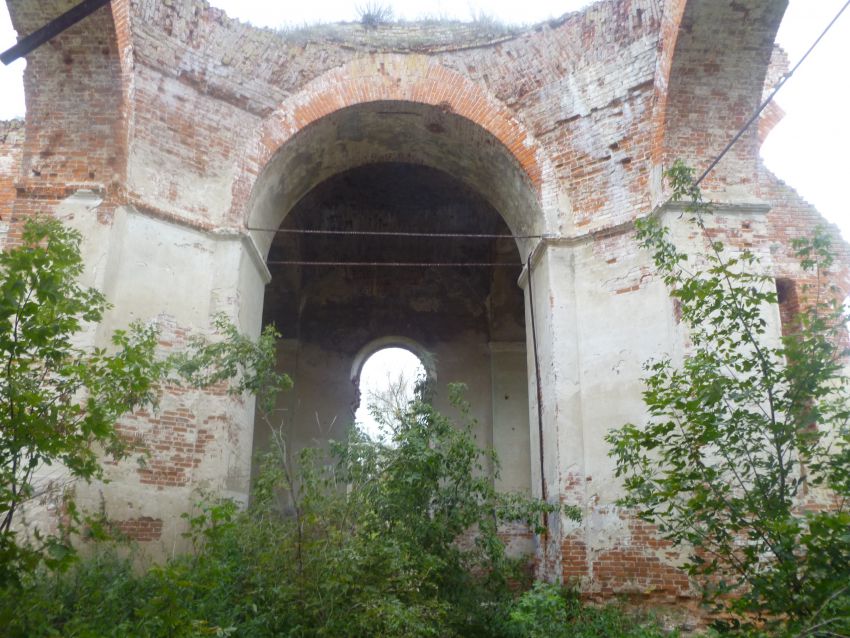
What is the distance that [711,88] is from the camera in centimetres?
865

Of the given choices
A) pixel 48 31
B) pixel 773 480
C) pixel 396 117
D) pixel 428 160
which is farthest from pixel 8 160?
pixel 773 480

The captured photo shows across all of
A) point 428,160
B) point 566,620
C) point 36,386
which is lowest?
point 566,620

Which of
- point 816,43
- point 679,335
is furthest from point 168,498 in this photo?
point 816,43

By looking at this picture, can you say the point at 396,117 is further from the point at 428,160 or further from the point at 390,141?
the point at 428,160

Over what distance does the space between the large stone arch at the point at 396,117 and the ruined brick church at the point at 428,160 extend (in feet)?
0.10

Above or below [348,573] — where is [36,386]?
above

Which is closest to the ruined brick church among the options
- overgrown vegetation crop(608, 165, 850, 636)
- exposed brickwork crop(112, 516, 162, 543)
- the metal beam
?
exposed brickwork crop(112, 516, 162, 543)

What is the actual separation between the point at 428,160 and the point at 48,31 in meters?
5.45

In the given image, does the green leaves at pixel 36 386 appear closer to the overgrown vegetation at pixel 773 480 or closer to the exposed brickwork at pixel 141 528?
the exposed brickwork at pixel 141 528

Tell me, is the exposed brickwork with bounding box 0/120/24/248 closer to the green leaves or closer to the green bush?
the green bush

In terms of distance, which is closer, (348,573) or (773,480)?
(773,480)

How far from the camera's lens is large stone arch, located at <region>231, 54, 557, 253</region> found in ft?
30.9

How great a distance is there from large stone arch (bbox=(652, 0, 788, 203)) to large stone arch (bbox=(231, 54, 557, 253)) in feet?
5.36

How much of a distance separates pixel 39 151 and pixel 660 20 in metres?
7.52
